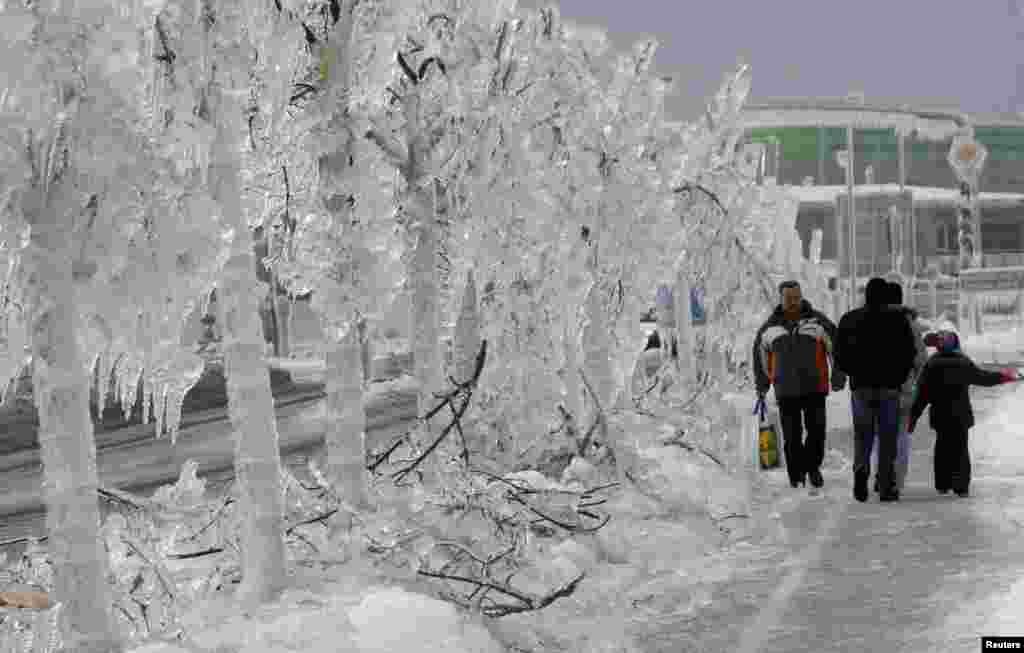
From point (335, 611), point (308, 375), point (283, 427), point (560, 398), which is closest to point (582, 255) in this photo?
point (560, 398)

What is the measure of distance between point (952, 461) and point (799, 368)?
4.63ft

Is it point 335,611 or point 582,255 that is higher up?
point 582,255

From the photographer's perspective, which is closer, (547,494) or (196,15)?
(196,15)

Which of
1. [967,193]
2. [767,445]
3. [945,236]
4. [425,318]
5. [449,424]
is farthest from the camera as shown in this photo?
[945,236]

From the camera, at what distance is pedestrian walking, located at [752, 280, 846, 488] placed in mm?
12914

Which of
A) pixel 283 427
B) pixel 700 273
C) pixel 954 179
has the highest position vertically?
pixel 954 179

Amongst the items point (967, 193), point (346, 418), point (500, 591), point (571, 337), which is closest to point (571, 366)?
point (571, 337)

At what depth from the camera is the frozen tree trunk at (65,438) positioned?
6238mm

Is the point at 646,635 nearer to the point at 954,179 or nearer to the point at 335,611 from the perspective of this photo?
the point at 335,611

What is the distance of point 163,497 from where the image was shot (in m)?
9.32

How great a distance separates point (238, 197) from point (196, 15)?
893 mm

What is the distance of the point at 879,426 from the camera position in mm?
12203

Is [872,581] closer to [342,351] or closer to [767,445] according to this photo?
[342,351]

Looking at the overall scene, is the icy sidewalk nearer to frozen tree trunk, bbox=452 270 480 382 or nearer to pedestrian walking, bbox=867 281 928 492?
pedestrian walking, bbox=867 281 928 492
